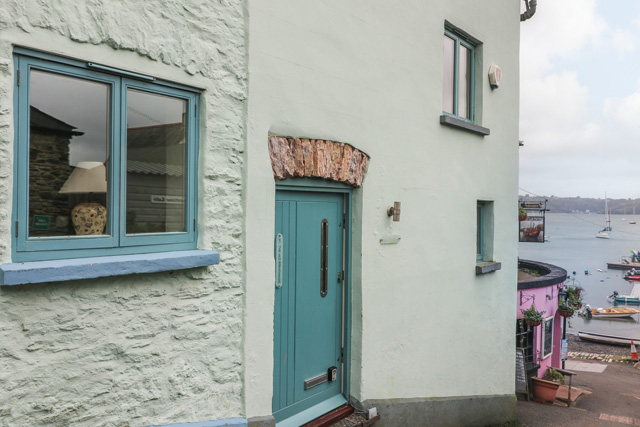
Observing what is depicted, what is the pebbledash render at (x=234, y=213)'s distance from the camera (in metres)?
3.02

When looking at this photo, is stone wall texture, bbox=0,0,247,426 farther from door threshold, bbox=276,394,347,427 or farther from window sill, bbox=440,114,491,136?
window sill, bbox=440,114,491,136

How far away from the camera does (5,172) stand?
9.25ft

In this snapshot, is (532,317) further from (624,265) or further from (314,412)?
(624,265)

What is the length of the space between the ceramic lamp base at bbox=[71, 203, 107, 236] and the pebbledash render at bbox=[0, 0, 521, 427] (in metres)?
0.01

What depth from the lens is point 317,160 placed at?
4.64 m

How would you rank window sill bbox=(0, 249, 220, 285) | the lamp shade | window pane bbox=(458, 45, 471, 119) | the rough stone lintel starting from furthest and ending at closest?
window pane bbox=(458, 45, 471, 119), the rough stone lintel, the lamp shade, window sill bbox=(0, 249, 220, 285)

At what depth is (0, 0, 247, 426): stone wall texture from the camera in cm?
289

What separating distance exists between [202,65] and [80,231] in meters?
1.53

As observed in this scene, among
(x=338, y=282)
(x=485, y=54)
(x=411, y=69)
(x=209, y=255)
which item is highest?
(x=485, y=54)

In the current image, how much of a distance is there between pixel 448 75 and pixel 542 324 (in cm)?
1159

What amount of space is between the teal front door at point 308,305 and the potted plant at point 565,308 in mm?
12662

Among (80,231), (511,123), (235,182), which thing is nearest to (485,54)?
(511,123)

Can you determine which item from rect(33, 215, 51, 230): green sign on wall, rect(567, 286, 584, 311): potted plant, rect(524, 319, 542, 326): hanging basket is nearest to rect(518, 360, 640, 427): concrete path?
rect(524, 319, 542, 326): hanging basket

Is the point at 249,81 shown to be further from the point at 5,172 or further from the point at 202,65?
the point at 5,172
